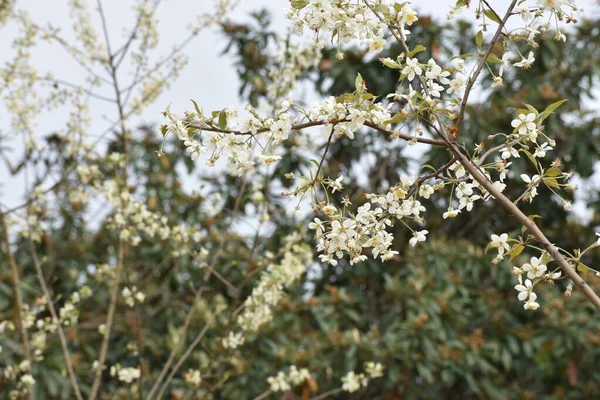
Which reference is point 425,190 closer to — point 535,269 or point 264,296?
point 535,269

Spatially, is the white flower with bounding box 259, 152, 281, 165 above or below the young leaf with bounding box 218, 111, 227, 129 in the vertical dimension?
below

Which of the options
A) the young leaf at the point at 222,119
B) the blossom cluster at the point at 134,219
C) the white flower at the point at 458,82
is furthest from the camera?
the blossom cluster at the point at 134,219

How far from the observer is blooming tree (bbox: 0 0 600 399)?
106 centimetres

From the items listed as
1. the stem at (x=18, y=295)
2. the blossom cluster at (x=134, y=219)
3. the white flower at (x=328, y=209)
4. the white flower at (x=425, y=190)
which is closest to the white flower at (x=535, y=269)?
the white flower at (x=425, y=190)

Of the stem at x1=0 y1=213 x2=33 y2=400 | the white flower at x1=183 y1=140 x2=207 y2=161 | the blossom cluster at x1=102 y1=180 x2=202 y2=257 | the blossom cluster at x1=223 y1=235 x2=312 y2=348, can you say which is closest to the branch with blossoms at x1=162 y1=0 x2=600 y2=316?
the white flower at x1=183 y1=140 x2=207 y2=161

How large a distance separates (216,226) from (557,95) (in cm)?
204

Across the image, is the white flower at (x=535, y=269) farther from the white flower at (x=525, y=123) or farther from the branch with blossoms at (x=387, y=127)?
the white flower at (x=525, y=123)

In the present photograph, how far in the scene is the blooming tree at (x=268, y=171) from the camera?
3.49ft

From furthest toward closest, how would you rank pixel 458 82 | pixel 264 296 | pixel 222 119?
pixel 264 296 → pixel 458 82 → pixel 222 119

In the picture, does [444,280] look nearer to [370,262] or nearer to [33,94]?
[370,262]

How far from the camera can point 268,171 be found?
126 inches

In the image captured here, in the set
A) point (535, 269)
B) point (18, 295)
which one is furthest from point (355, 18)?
point (18, 295)

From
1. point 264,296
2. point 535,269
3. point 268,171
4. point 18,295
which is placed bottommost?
point 535,269

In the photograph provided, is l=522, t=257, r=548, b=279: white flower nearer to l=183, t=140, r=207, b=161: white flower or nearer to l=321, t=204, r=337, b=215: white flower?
l=321, t=204, r=337, b=215: white flower
